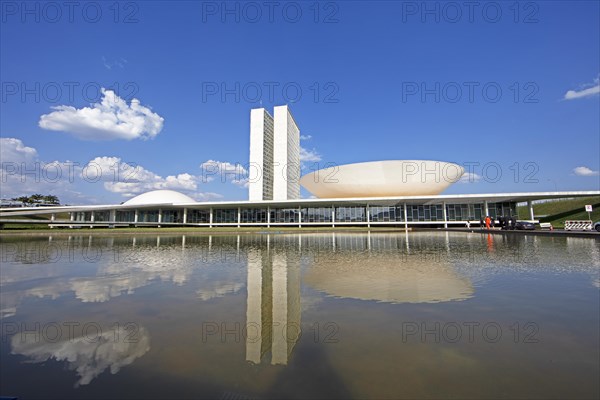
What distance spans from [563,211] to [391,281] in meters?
60.1

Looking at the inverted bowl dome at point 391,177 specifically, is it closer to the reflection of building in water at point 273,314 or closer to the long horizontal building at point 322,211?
the long horizontal building at point 322,211

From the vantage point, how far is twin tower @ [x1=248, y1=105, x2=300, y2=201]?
72250 millimetres

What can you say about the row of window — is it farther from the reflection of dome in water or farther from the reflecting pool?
the reflecting pool

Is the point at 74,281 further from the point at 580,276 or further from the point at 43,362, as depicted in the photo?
the point at 580,276

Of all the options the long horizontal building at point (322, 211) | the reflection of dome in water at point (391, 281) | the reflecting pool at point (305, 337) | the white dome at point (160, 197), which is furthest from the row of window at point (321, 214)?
the reflecting pool at point (305, 337)

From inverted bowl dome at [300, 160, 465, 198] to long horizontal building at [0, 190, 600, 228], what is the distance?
54.0 inches

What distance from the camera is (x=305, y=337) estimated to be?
298 centimetres

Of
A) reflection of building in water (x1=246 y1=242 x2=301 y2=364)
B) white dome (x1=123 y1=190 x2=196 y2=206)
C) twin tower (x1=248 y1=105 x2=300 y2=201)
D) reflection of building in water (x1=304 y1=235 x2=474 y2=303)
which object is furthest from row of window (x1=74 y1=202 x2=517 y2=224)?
reflection of building in water (x1=246 y1=242 x2=301 y2=364)

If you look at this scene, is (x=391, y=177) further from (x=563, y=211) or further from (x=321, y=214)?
(x=563, y=211)

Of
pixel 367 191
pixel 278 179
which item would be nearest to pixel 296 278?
pixel 367 191

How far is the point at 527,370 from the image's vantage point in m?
2.28

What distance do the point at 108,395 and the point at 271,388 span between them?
1.04 metres

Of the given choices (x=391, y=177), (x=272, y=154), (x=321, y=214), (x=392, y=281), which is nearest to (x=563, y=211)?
(x=391, y=177)

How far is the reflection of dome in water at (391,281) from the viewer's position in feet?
14.5
